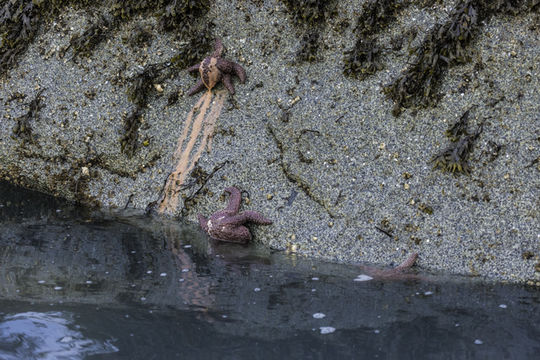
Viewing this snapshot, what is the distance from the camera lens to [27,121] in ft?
22.5

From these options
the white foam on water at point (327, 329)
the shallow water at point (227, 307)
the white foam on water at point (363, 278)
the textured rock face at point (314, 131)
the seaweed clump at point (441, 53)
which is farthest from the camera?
the seaweed clump at point (441, 53)

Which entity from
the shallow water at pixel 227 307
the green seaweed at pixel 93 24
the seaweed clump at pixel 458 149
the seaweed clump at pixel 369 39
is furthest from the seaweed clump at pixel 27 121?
the seaweed clump at pixel 458 149

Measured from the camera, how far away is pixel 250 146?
606 cm

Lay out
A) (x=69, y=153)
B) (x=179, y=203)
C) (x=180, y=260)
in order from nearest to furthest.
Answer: (x=180, y=260) → (x=179, y=203) → (x=69, y=153)

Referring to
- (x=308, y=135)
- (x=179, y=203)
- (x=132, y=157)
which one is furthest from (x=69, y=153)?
(x=308, y=135)

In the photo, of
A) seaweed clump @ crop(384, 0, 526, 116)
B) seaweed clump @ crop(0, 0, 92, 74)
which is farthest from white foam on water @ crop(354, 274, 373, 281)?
seaweed clump @ crop(0, 0, 92, 74)

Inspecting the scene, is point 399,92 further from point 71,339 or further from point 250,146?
point 71,339

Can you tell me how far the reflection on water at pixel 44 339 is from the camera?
13.0 ft

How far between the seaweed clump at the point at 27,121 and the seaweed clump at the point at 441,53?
4.29 m

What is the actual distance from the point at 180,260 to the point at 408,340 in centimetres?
232

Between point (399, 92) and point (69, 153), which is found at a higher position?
point (399, 92)

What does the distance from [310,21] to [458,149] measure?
2.26 m

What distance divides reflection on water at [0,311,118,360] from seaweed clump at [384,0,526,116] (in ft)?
11.8

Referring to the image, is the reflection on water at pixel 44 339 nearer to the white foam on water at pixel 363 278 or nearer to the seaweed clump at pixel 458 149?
the white foam on water at pixel 363 278
